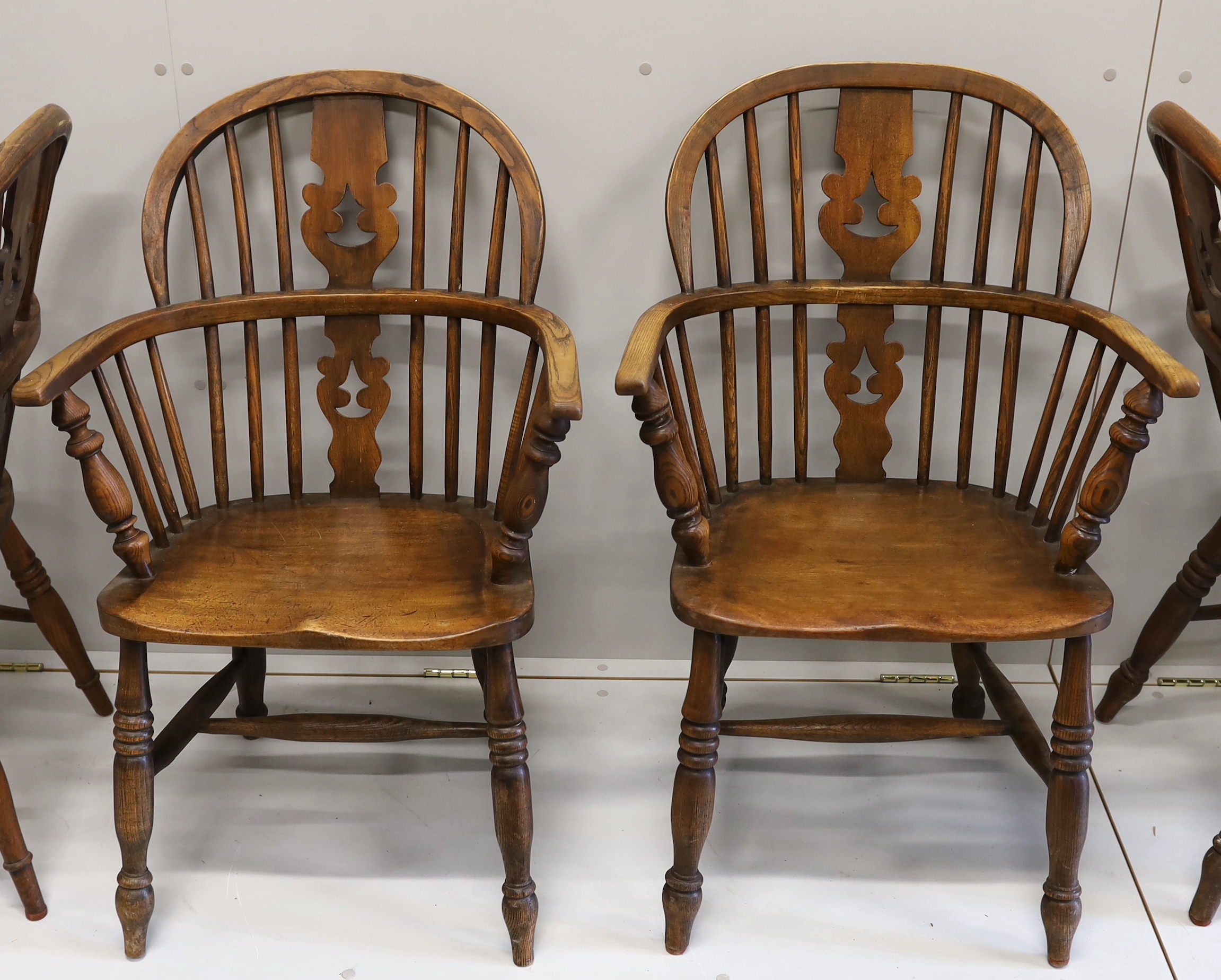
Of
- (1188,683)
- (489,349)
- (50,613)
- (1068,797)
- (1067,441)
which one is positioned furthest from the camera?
(1188,683)

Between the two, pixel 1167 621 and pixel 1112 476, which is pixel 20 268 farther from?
pixel 1167 621

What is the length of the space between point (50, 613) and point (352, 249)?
2.55 feet

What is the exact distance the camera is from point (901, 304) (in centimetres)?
160

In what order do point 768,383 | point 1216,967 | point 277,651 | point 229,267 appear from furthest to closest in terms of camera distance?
point 277,651, point 229,267, point 768,383, point 1216,967

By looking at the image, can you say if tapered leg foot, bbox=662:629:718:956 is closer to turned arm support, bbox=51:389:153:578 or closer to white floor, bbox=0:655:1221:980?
white floor, bbox=0:655:1221:980

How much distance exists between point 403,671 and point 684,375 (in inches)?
33.5

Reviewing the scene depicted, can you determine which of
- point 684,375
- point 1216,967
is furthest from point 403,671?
point 1216,967

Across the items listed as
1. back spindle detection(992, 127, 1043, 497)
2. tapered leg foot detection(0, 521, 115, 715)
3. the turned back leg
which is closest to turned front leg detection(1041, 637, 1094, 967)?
back spindle detection(992, 127, 1043, 497)

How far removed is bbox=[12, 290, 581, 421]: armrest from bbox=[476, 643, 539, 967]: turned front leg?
35 cm

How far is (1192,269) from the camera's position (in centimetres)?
148

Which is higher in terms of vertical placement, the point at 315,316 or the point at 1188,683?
the point at 315,316

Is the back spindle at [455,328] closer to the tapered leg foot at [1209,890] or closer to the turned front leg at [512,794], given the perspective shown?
the turned front leg at [512,794]

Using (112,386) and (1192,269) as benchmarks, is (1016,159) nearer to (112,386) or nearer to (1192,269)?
(1192,269)

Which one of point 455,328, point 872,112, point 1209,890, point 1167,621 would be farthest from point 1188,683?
point 455,328
